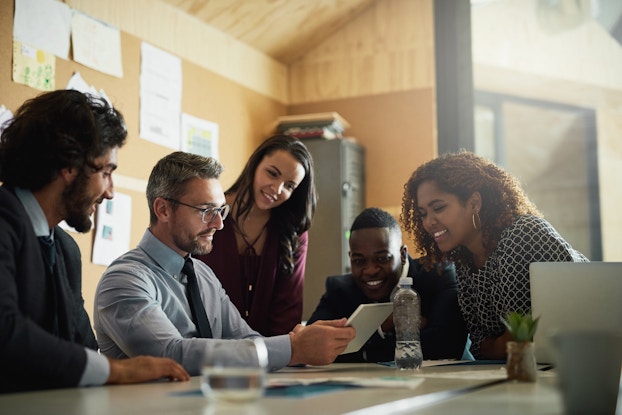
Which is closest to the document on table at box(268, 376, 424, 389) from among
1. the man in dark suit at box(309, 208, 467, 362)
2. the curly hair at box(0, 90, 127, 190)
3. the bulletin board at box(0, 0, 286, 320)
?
the curly hair at box(0, 90, 127, 190)

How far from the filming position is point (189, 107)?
3.99 m

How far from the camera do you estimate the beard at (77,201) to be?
1.57 m

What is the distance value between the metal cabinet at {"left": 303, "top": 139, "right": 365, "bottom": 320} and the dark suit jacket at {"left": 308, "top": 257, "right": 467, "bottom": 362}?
172 cm

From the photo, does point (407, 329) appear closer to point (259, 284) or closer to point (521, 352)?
point (521, 352)

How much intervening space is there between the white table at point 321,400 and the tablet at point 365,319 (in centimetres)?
39

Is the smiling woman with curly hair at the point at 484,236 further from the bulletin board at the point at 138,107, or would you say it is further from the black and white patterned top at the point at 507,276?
the bulletin board at the point at 138,107

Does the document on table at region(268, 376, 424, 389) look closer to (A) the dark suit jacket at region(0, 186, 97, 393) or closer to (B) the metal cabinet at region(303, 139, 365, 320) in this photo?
(A) the dark suit jacket at region(0, 186, 97, 393)

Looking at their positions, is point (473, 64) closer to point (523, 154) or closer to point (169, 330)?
point (523, 154)

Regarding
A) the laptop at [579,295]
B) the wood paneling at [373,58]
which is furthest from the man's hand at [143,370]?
the wood paneling at [373,58]

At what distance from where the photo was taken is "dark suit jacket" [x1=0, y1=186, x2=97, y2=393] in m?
1.24

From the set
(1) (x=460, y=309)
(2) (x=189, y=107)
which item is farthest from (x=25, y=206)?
(2) (x=189, y=107)

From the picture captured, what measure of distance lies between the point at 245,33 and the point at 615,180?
89.7 inches

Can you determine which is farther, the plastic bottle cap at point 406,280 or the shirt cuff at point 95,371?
the plastic bottle cap at point 406,280

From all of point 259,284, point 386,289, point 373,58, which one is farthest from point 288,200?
point 373,58
